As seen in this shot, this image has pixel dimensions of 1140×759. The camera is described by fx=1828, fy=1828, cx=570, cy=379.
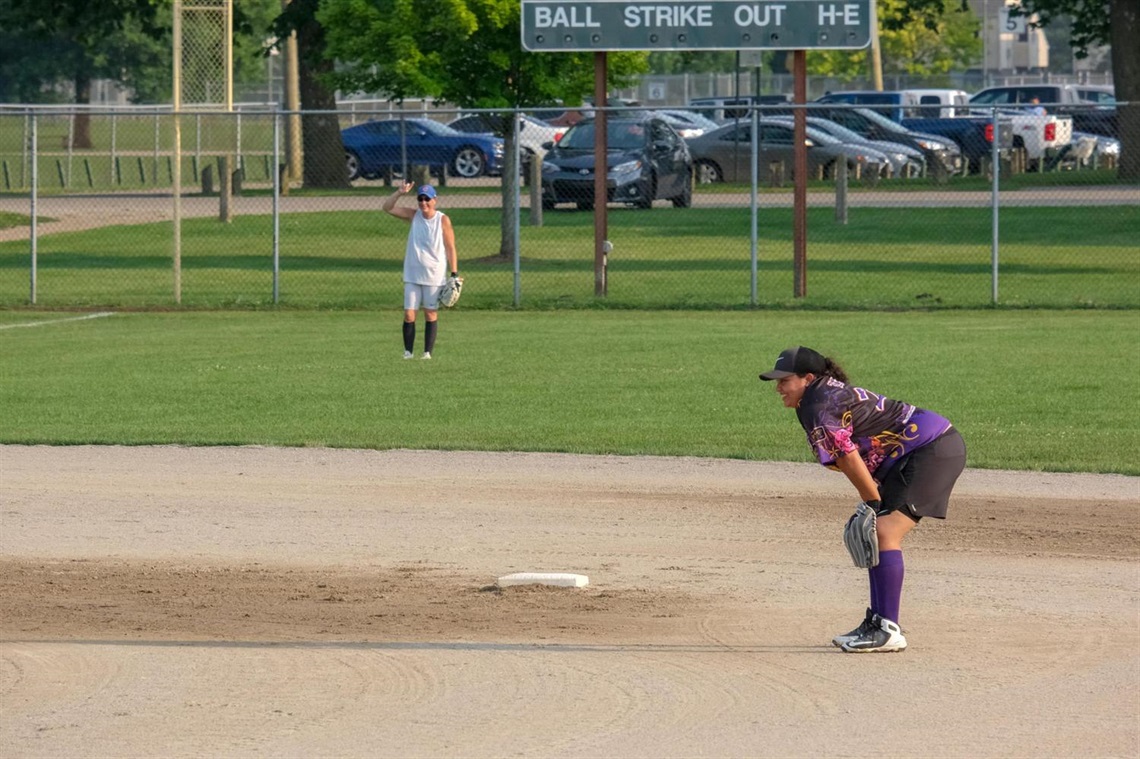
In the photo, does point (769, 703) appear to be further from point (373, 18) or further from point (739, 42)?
point (373, 18)

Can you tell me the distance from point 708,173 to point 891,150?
4.28m

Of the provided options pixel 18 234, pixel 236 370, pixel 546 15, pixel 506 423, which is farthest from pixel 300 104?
pixel 506 423

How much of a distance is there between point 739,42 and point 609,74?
460cm

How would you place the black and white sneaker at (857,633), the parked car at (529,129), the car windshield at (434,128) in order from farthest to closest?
1. the car windshield at (434,128)
2. the parked car at (529,129)
3. the black and white sneaker at (857,633)

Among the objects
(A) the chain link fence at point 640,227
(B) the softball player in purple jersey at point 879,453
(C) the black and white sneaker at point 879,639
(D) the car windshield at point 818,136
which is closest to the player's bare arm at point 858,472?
(B) the softball player in purple jersey at point 879,453

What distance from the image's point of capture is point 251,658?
8.14 meters

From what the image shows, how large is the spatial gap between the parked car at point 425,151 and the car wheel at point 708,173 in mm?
5946

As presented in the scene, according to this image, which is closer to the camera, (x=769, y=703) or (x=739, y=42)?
(x=769, y=703)

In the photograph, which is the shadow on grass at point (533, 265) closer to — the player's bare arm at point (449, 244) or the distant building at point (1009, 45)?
the player's bare arm at point (449, 244)

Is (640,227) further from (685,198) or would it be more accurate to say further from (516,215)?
(516,215)

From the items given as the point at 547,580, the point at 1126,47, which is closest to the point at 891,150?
the point at 1126,47

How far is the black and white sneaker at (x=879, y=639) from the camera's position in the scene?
8102mm

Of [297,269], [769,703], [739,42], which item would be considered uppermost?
[739,42]

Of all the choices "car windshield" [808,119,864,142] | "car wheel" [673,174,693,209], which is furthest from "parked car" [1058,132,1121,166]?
"car wheel" [673,174,693,209]
